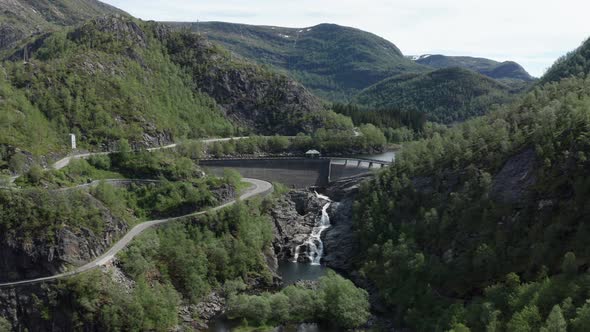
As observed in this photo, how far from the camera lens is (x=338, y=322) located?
6244cm

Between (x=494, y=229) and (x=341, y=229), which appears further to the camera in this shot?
(x=341, y=229)

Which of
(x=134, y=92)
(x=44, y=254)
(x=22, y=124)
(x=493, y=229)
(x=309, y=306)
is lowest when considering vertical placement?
(x=309, y=306)

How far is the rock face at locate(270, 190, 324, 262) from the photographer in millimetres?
88812

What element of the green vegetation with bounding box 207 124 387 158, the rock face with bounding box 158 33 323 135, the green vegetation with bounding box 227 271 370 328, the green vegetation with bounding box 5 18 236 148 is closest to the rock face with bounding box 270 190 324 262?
the green vegetation with bounding box 227 271 370 328

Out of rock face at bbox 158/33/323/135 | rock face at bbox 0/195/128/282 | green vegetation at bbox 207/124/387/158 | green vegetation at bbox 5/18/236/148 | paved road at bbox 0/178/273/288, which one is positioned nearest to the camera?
paved road at bbox 0/178/273/288

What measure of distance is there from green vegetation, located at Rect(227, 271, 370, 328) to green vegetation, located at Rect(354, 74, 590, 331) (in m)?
5.13

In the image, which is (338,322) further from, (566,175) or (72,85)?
(72,85)

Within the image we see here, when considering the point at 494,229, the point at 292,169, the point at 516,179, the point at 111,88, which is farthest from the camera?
the point at 111,88

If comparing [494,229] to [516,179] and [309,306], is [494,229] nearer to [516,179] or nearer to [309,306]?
[516,179]

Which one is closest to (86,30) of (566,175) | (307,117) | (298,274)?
(307,117)

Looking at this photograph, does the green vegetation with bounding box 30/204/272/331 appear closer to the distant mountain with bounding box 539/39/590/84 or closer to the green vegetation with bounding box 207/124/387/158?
the green vegetation with bounding box 207/124/387/158

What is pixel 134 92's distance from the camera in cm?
13488

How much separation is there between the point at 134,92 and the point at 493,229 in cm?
9769

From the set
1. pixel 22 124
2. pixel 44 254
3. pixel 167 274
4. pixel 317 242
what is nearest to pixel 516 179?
pixel 317 242
